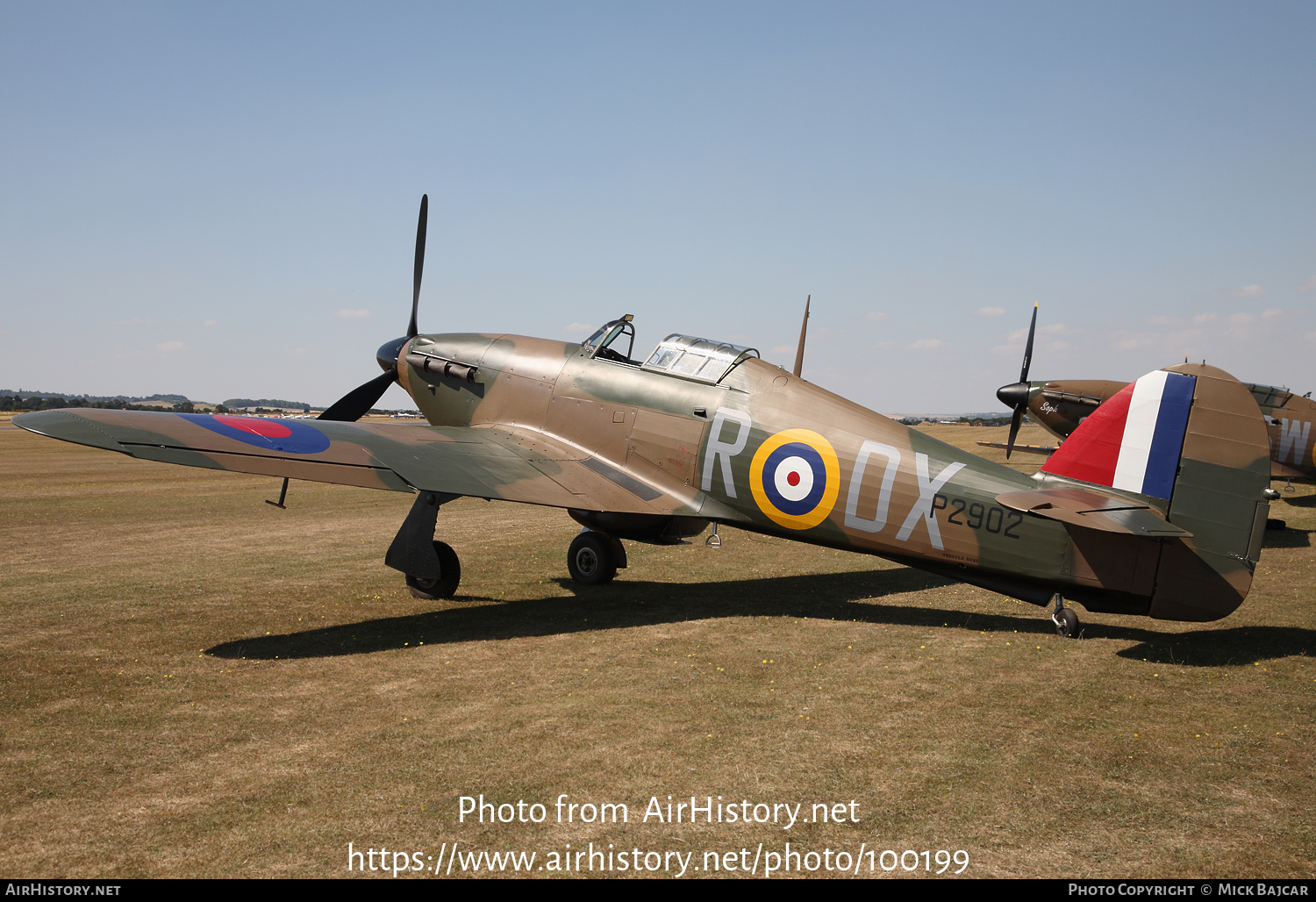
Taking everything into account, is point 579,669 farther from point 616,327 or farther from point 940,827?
point 616,327

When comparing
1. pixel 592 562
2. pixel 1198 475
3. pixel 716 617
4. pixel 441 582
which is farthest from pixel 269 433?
pixel 1198 475

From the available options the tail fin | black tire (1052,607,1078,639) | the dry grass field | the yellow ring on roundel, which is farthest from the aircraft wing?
the tail fin

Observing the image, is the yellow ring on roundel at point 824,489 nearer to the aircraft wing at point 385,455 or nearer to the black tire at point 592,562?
the aircraft wing at point 385,455

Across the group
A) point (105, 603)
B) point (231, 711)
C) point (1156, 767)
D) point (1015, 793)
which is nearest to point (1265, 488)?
point (1156, 767)

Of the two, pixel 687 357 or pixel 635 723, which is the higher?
pixel 687 357

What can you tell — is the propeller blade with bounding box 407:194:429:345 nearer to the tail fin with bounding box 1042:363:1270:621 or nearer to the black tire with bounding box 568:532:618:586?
Answer: the black tire with bounding box 568:532:618:586

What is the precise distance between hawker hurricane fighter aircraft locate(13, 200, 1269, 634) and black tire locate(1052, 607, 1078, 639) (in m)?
0.01

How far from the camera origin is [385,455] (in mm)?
8242

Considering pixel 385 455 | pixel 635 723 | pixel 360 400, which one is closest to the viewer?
pixel 635 723

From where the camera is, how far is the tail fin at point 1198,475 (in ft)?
22.0

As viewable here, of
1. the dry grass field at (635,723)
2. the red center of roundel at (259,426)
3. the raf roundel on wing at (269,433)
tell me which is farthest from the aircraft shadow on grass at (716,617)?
the red center of roundel at (259,426)

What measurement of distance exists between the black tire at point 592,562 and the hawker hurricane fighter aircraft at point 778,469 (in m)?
0.02

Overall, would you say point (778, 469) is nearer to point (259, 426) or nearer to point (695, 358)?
point (695, 358)

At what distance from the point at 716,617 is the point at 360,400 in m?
7.04
